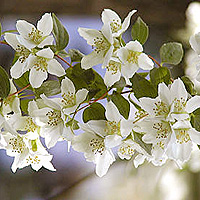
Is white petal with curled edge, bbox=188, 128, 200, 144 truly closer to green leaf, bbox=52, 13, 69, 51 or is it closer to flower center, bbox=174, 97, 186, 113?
flower center, bbox=174, 97, 186, 113

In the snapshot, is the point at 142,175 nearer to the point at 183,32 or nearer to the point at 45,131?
the point at 183,32

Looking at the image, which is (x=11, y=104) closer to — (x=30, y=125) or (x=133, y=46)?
(x=30, y=125)

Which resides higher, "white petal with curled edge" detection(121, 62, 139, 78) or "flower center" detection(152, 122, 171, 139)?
"white petal with curled edge" detection(121, 62, 139, 78)

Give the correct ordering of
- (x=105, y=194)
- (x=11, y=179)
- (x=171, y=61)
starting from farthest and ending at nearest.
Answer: (x=105, y=194), (x=11, y=179), (x=171, y=61)

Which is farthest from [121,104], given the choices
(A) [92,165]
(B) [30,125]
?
(A) [92,165]

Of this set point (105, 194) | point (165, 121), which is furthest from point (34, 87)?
point (105, 194)

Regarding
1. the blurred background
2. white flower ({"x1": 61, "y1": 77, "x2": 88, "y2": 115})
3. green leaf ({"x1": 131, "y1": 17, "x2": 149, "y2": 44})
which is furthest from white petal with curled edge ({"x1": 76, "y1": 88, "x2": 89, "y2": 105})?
the blurred background

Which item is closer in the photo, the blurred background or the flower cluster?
the flower cluster
